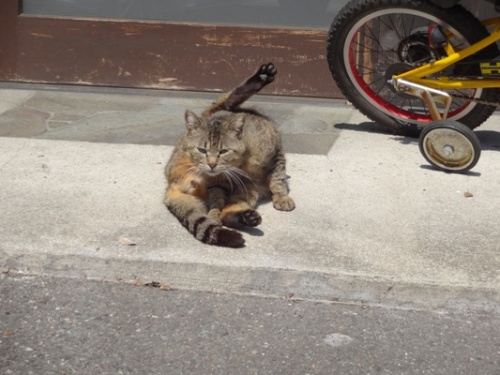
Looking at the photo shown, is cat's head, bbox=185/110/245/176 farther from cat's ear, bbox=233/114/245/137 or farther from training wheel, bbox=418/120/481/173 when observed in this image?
training wheel, bbox=418/120/481/173

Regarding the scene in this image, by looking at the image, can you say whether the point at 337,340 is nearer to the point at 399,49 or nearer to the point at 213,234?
the point at 213,234

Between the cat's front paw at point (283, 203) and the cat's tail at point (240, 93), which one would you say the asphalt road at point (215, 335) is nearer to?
the cat's front paw at point (283, 203)

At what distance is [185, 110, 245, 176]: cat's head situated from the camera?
18.8 feet

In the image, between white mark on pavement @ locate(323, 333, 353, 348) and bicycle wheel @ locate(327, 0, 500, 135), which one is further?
bicycle wheel @ locate(327, 0, 500, 135)

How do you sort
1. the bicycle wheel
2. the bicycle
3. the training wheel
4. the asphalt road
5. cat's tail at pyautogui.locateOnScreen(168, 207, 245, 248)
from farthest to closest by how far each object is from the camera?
the bicycle wheel < the bicycle < the training wheel < cat's tail at pyautogui.locateOnScreen(168, 207, 245, 248) < the asphalt road

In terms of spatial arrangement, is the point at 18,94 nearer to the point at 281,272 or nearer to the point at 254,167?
the point at 254,167

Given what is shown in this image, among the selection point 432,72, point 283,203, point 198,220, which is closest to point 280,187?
point 283,203

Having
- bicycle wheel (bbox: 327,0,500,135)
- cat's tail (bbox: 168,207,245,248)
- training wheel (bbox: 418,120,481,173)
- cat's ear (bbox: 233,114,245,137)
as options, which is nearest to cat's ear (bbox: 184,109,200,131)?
cat's ear (bbox: 233,114,245,137)

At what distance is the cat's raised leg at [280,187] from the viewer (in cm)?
575

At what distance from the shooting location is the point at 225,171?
227 inches

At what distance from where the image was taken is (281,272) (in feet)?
16.0

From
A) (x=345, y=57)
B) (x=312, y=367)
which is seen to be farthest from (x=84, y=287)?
(x=345, y=57)

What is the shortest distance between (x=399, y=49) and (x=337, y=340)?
3.36 meters

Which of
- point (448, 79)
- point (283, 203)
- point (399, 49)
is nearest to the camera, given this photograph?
point (283, 203)
